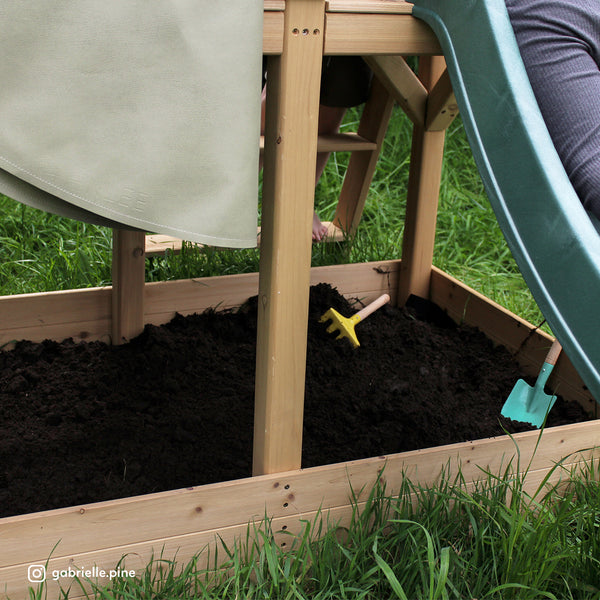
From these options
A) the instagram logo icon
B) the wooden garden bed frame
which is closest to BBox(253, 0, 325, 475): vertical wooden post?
the wooden garden bed frame

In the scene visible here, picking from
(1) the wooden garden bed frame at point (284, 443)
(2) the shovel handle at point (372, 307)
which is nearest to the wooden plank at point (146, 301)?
(2) the shovel handle at point (372, 307)

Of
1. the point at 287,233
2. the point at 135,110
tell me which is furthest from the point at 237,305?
the point at 135,110

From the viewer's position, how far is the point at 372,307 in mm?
2605

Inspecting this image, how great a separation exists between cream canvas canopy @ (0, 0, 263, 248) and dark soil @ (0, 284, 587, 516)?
69 cm

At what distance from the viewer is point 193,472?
1784mm

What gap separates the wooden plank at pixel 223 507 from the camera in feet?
4.61

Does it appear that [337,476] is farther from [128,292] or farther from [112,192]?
[128,292]

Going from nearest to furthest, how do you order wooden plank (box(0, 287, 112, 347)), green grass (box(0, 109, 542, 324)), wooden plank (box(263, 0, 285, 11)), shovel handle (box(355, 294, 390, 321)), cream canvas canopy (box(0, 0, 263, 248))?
cream canvas canopy (box(0, 0, 263, 248))
wooden plank (box(263, 0, 285, 11))
wooden plank (box(0, 287, 112, 347))
shovel handle (box(355, 294, 390, 321))
green grass (box(0, 109, 542, 324))

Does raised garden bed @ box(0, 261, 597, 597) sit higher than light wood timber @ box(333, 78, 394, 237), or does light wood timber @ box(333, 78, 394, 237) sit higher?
light wood timber @ box(333, 78, 394, 237)

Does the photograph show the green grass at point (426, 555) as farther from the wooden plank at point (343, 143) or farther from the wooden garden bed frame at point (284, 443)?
the wooden plank at point (343, 143)

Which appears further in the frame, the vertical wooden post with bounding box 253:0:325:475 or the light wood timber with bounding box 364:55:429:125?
the light wood timber with bounding box 364:55:429:125

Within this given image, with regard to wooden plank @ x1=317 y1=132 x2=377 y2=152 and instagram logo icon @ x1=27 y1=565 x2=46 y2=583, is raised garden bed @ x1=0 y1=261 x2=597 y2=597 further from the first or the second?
wooden plank @ x1=317 y1=132 x2=377 y2=152

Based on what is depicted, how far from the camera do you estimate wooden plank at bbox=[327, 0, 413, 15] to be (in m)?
1.42

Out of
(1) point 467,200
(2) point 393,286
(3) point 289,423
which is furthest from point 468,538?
(1) point 467,200
